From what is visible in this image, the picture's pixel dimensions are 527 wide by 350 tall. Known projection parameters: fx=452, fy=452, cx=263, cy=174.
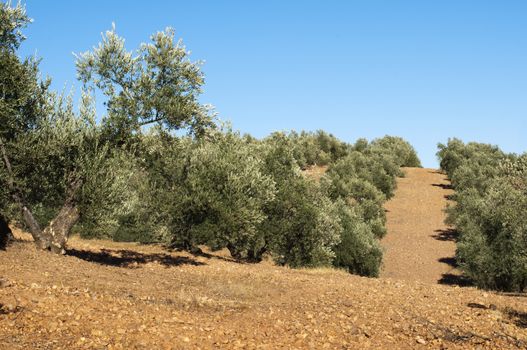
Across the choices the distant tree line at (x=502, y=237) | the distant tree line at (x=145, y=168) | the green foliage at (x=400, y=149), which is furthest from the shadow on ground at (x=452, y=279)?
the green foliage at (x=400, y=149)

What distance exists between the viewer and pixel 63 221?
19141 millimetres

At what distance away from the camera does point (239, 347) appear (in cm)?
1020

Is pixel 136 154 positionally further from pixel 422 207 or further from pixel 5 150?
pixel 422 207

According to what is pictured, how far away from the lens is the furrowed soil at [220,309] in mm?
10266

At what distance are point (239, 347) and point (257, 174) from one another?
58.5ft

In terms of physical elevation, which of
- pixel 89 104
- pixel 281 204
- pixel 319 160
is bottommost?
pixel 281 204

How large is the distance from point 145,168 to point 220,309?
13318mm

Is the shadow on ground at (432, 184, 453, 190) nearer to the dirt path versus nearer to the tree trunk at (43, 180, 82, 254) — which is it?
the dirt path

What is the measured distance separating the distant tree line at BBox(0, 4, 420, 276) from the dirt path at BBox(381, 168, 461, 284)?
1011 inches

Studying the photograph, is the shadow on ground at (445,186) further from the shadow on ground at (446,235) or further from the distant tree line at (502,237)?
the distant tree line at (502,237)

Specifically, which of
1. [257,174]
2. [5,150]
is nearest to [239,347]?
[5,150]

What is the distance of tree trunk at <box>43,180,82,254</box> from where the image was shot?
19.1 metres

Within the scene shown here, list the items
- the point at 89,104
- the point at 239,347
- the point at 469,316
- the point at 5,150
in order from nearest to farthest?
the point at 239,347, the point at 469,316, the point at 5,150, the point at 89,104

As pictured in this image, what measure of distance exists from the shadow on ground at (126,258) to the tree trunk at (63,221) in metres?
2.19
